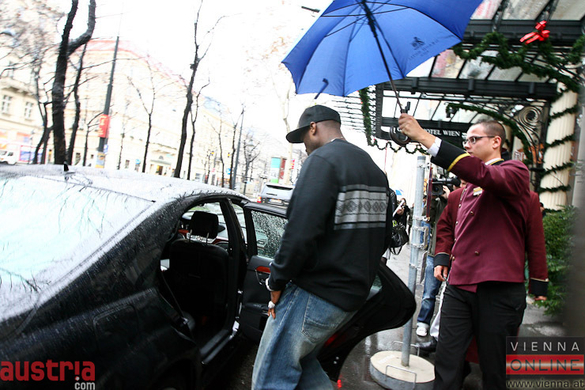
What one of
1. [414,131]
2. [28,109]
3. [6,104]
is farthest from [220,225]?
[28,109]

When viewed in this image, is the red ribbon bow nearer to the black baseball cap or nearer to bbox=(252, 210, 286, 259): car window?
Result: bbox=(252, 210, 286, 259): car window

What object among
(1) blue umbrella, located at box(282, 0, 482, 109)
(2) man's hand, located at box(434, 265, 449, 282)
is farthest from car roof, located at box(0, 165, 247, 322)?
(2) man's hand, located at box(434, 265, 449, 282)

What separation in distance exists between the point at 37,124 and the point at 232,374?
158 feet

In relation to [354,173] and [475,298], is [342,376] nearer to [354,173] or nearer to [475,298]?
[475,298]

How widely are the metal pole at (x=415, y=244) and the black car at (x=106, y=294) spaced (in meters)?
0.84

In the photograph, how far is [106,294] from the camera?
4.97 feet

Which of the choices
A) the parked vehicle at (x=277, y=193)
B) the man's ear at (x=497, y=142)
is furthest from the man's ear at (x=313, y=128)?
the parked vehicle at (x=277, y=193)

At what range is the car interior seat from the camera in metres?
3.03

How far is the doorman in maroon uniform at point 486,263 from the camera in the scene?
6.77 feet

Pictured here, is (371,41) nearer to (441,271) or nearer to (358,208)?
(358,208)

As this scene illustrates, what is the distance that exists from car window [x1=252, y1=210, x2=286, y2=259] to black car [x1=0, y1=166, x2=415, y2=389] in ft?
1.41

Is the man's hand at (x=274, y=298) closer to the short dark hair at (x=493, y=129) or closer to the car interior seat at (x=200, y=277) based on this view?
the car interior seat at (x=200, y=277)

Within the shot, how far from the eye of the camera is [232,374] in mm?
3072

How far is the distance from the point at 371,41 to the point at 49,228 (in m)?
2.26
